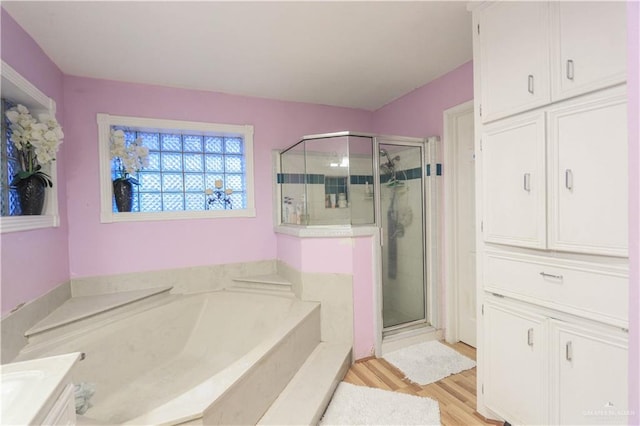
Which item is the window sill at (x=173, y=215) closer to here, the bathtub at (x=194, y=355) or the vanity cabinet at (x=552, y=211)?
the bathtub at (x=194, y=355)

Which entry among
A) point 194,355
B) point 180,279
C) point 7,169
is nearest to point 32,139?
point 7,169

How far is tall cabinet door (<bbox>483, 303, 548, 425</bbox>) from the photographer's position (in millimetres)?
1415

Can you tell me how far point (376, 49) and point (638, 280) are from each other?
2.04m

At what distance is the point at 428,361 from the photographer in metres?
2.32

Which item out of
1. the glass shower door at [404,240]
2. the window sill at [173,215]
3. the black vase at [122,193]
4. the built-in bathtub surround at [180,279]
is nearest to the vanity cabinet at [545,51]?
the glass shower door at [404,240]

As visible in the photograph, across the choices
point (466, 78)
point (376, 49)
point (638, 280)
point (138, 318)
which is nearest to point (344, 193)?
point (376, 49)

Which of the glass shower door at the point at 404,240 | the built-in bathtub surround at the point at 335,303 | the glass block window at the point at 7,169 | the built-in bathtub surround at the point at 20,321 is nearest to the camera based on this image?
the built-in bathtub surround at the point at 20,321

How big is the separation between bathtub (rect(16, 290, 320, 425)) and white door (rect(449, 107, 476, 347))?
51.2 inches

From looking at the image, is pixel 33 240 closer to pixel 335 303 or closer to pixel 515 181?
pixel 335 303

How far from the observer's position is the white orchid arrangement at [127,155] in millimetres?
2537

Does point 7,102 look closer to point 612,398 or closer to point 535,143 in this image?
point 535,143

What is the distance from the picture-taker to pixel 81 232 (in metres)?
2.47

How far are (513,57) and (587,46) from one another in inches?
11.9

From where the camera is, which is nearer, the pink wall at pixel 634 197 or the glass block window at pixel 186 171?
the pink wall at pixel 634 197
